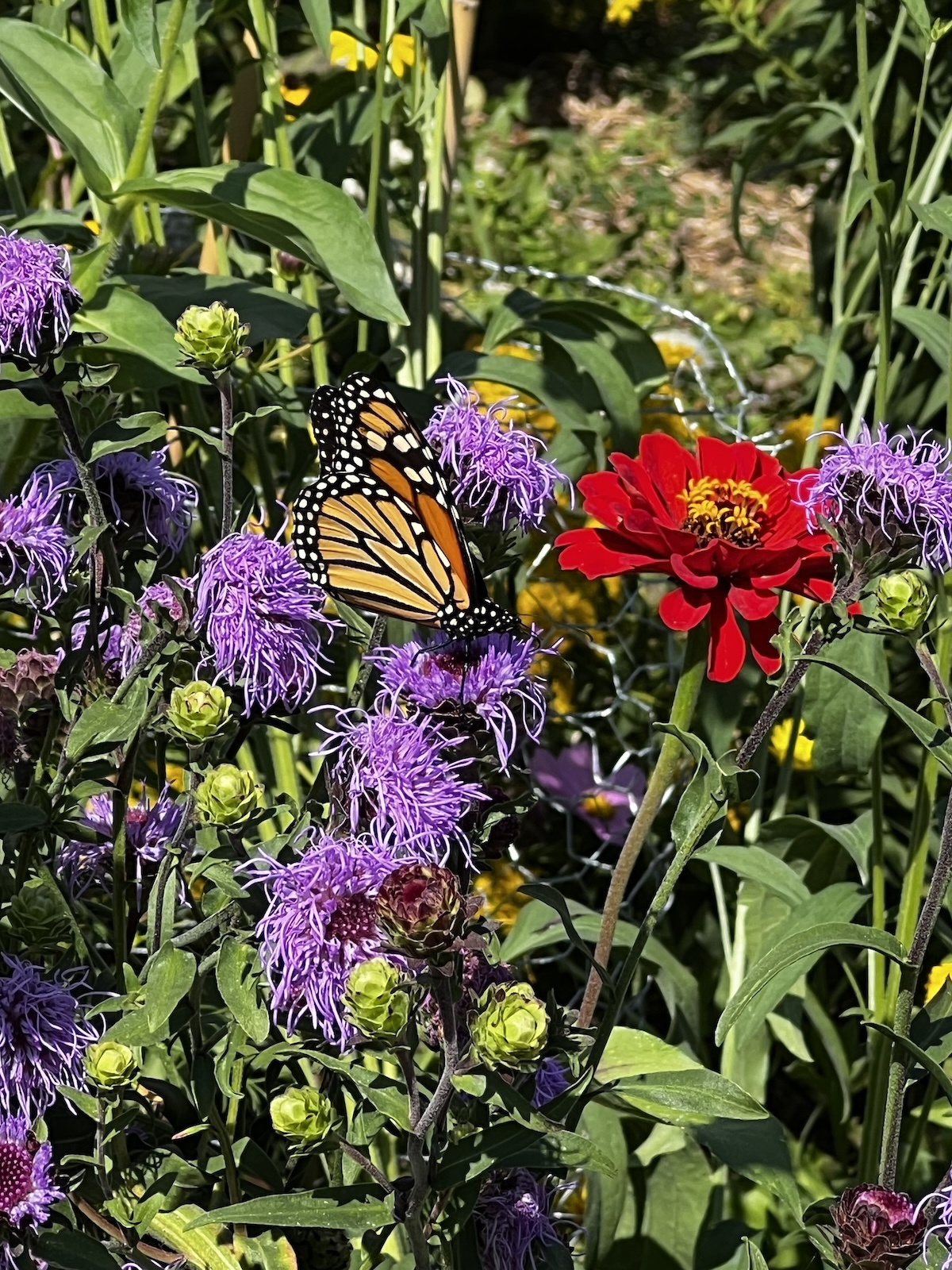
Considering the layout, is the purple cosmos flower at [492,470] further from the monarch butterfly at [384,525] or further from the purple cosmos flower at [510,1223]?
the purple cosmos flower at [510,1223]

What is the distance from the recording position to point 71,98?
1.34 meters

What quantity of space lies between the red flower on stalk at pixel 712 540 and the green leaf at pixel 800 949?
0.17 m

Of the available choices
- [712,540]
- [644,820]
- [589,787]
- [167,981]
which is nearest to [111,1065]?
[167,981]

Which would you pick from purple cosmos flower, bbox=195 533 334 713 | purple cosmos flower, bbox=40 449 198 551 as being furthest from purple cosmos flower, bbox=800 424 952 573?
purple cosmos flower, bbox=40 449 198 551

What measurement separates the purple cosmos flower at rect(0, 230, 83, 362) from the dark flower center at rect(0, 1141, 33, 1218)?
0.49 metres

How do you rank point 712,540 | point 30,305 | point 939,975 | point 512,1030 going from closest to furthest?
point 512,1030 → point 30,305 → point 712,540 → point 939,975

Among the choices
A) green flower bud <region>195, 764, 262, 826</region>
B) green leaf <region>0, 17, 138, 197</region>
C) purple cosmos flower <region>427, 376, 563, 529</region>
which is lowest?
green flower bud <region>195, 764, 262, 826</region>

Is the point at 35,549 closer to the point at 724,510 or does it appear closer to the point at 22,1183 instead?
the point at 22,1183

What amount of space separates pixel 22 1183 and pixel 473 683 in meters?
0.40

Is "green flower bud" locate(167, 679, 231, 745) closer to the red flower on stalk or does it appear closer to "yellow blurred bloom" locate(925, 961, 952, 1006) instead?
the red flower on stalk

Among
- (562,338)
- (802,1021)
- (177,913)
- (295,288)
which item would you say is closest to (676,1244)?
(802,1021)

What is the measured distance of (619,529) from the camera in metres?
1.08

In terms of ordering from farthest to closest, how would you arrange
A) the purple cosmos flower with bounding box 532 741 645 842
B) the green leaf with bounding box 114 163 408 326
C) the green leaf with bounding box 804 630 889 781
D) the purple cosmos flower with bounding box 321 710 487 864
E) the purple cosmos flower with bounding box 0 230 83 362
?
1. the purple cosmos flower with bounding box 532 741 645 842
2. the green leaf with bounding box 804 630 889 781
3. the green leaf with bounding box 114 163 408 326
4. the purple cosmos flower with bounding box 0 230 83 362
5. the purple cosmos flower with bounding box 321 710 487 864

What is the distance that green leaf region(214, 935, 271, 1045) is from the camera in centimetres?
85
